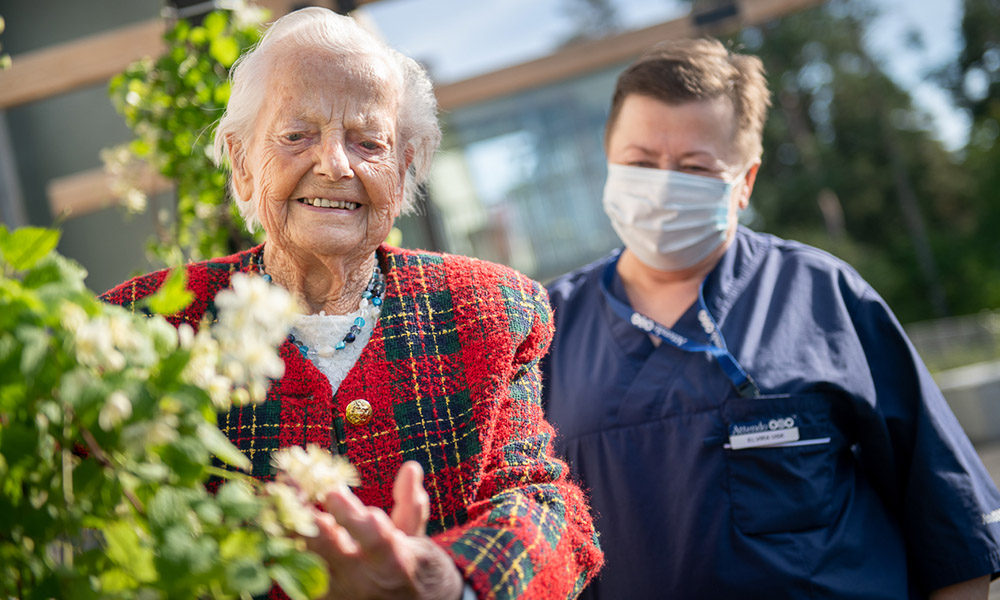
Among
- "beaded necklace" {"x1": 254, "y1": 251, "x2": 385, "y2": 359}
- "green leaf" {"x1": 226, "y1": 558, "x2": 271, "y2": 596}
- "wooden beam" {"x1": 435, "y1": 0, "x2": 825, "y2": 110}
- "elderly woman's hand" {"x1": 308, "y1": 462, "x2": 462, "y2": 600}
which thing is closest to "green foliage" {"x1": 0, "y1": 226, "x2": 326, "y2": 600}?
"green leaf" {"x1": 226, "y1": 558, "x2": 271, "y2": 596}

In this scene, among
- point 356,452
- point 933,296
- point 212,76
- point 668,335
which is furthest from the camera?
point 933,296

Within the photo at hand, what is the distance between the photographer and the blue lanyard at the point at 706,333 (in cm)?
212

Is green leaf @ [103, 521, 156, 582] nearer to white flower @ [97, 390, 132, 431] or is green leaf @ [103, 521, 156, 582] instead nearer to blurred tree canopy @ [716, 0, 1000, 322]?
white flower @ [97, 390, 132, 431]

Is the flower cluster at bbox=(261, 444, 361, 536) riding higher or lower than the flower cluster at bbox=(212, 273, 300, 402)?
lower

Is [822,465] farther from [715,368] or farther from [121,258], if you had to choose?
[121,258]

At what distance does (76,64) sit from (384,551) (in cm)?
375

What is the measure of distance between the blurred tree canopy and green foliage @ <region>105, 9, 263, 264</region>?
24807 mm

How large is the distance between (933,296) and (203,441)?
27643mm

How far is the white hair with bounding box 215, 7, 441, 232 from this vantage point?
5.38ft

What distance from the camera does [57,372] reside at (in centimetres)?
83

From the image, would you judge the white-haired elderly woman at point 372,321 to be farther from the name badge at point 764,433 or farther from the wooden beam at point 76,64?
the wooden beam at point 76,64

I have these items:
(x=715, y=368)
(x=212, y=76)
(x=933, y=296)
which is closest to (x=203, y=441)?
(x=715, y=368)

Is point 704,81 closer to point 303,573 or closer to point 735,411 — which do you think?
point 735,411

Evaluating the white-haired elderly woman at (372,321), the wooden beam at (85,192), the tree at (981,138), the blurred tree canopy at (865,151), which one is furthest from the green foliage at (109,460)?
the blurred tree canopy at (865,151)
